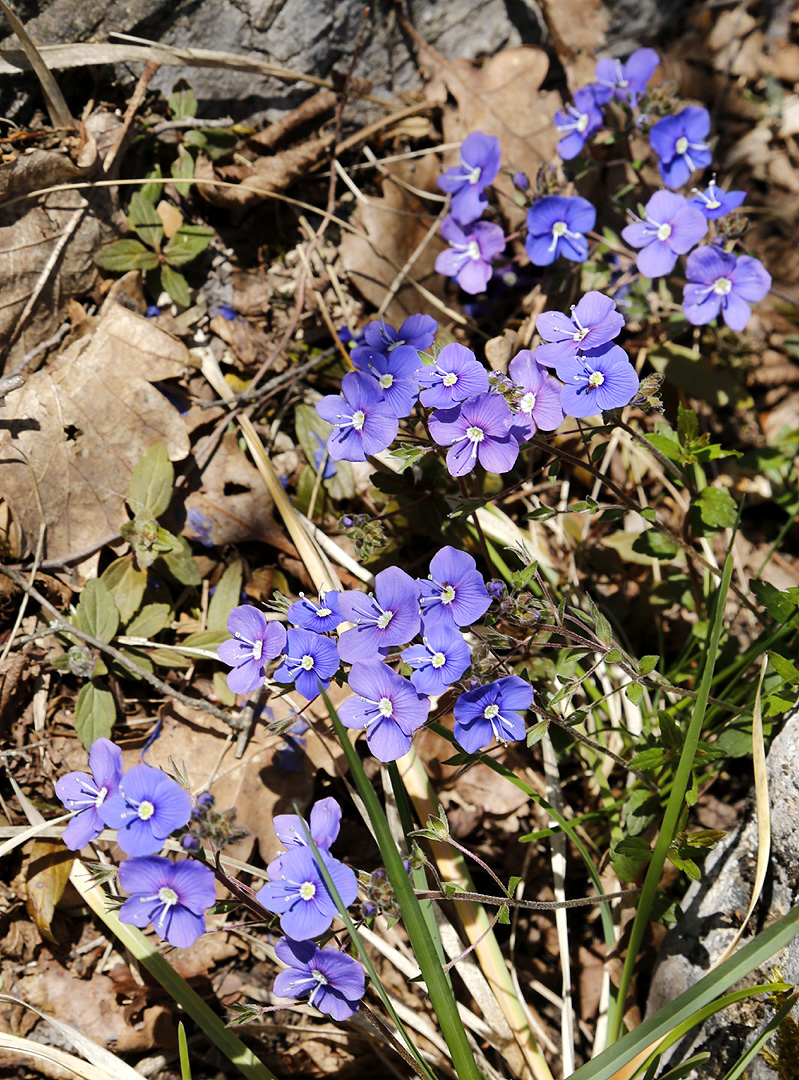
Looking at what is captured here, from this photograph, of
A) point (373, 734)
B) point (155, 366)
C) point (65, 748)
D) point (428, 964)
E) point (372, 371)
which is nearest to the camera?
point (428, 964)

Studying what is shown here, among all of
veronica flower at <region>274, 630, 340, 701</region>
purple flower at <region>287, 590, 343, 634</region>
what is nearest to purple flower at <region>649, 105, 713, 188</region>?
purple flower at <region>287, 590, 343, 634</region>

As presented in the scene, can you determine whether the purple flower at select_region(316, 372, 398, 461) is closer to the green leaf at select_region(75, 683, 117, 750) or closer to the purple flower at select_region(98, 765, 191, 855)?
the purple flower at select_region(98, 765, 191, 855)

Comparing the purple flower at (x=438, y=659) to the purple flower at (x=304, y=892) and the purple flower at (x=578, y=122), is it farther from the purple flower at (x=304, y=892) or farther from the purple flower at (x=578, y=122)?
the purple flower at (x=578, y=122)

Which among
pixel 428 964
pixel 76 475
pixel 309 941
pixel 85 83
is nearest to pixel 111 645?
pixel 76 475

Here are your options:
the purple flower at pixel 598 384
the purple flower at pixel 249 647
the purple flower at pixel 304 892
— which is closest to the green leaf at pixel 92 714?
the purple flower at pixel 249 647

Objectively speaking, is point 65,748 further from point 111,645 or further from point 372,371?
point 372,371

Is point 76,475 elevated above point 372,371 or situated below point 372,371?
below
